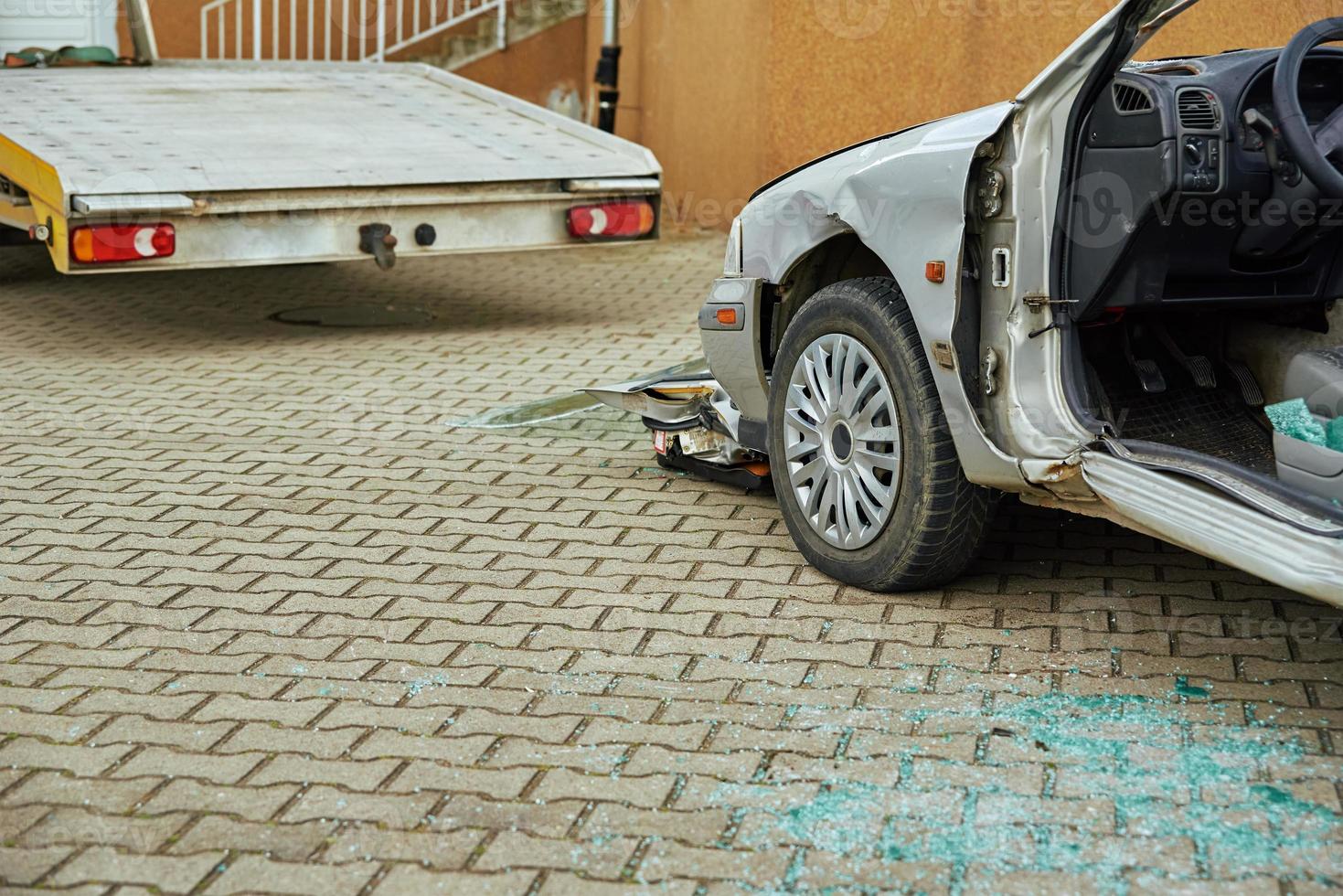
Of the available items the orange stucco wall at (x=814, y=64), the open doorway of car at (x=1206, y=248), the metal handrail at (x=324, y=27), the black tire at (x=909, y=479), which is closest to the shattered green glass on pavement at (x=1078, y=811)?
the open doorway of car at (x=1206, y=248)

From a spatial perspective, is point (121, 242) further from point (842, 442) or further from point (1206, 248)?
point (1206, 248)

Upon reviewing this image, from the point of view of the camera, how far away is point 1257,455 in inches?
168

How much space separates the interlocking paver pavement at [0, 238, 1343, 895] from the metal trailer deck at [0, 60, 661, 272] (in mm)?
1457

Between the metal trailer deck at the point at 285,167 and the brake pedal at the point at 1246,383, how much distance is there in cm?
461

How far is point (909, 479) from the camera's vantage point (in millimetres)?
4223

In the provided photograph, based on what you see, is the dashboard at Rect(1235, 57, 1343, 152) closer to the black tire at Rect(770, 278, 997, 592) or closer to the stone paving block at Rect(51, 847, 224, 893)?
the black tire at Rect(770, 278, 997, 592)

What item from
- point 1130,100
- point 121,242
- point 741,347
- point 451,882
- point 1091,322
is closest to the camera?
point 451,882

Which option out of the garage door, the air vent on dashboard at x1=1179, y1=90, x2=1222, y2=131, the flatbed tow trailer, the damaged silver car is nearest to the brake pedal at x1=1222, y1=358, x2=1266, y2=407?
the damaged silver car

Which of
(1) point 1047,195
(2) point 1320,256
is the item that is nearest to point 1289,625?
(2) point 1320,256

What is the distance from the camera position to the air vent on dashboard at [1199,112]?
3832mm

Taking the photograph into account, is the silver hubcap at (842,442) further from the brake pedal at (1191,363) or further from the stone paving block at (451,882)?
the stone paving block at (451,882)

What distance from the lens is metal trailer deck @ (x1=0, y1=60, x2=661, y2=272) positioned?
7480 mm

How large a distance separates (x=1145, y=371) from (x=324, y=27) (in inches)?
454

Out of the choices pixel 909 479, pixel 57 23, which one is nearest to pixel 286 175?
pixel 909 479
